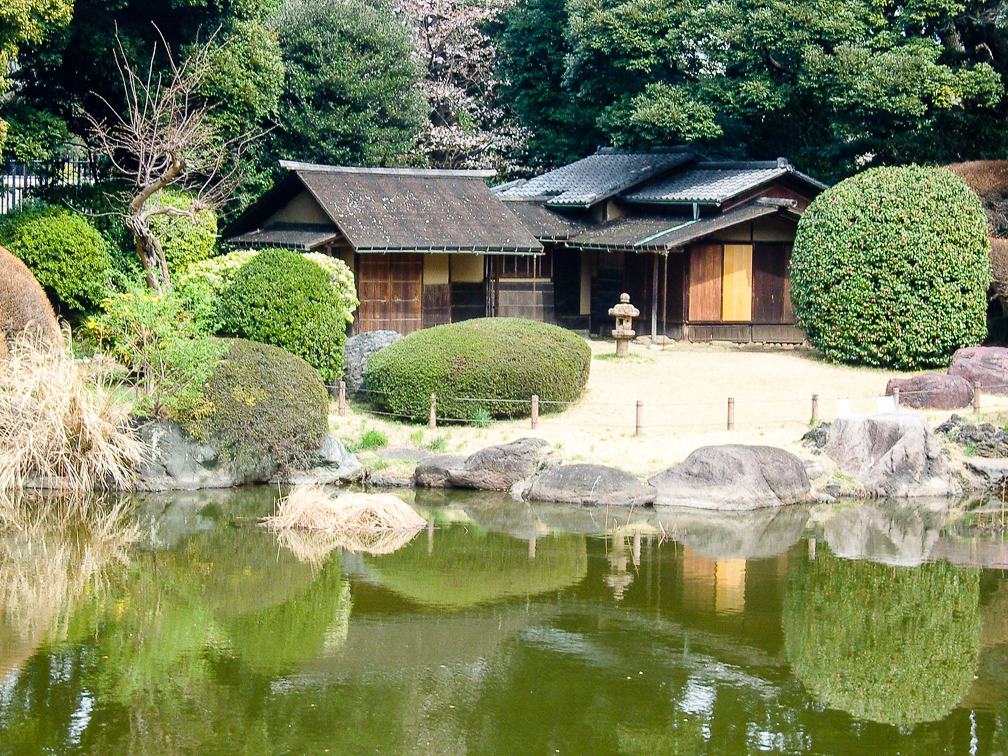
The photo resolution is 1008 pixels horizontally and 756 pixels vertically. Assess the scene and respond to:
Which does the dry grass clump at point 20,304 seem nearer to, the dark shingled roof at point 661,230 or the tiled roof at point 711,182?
the dark shingled roof at point 661,230

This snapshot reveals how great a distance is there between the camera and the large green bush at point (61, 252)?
2175cm

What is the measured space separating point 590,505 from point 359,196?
10.6 meters

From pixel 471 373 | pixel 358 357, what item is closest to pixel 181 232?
pixel 358 357

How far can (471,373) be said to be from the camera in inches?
734

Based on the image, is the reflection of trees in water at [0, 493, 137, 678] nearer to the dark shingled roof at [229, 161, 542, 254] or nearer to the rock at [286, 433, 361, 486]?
the rock at [286, 433, 361, 486]

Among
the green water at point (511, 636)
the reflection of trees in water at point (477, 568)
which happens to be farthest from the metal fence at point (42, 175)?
the reflection of trees in water at point (477, 568)

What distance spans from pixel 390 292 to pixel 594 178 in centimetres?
679

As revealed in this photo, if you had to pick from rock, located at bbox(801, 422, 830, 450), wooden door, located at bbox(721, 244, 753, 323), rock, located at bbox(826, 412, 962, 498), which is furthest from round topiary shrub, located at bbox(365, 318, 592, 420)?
wooden door, located at bbox(721, 244, 753, 323)

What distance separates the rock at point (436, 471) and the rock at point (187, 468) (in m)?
1.14

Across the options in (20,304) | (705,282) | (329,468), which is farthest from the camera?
(705,282)

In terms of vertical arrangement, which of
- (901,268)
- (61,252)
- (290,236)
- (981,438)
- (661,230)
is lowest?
(981,438)

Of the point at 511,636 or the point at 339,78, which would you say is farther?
the point at 339,78

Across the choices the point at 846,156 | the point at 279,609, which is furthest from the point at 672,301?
the point at 279,609

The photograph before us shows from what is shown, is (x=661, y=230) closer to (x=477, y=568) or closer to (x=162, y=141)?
(x=162, y=141)
